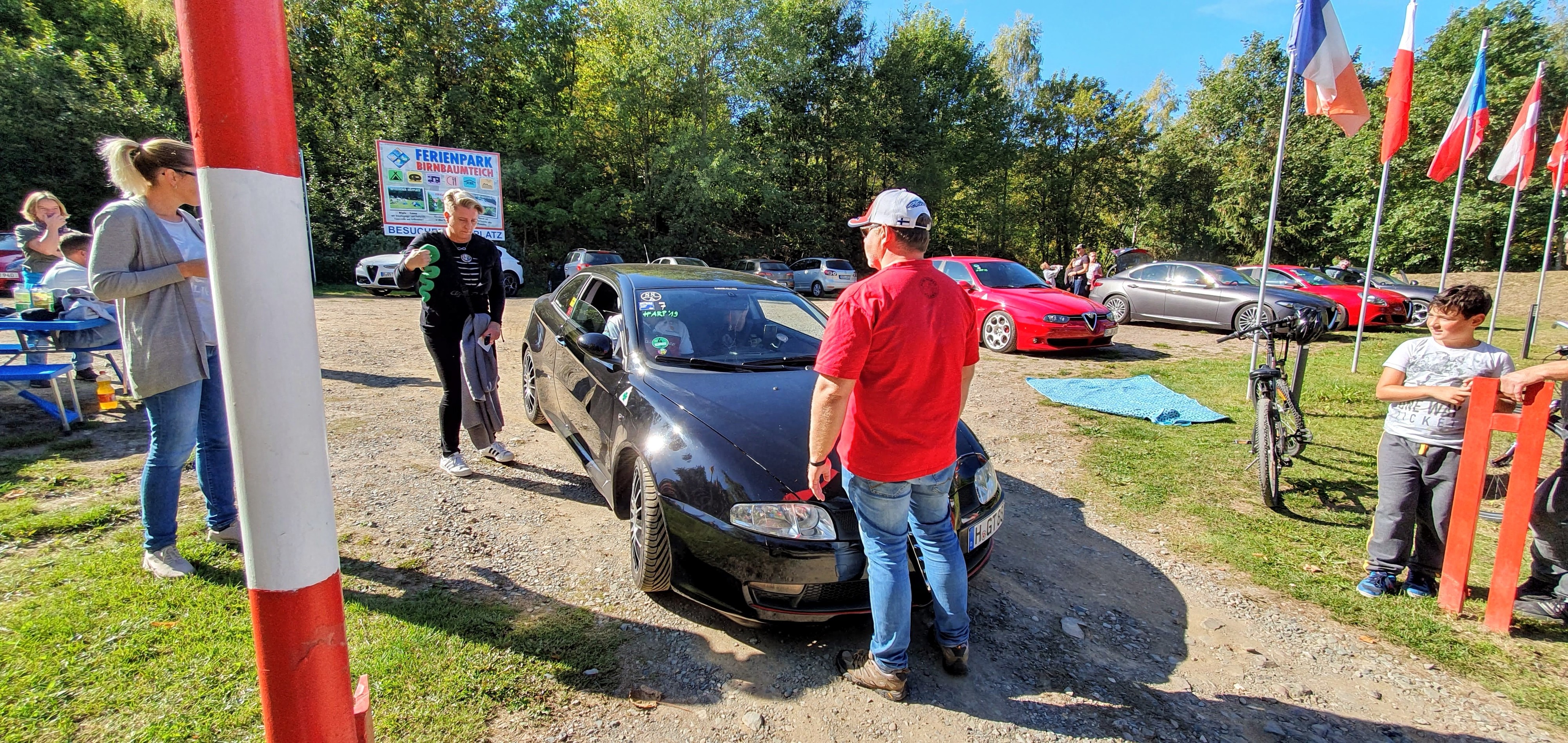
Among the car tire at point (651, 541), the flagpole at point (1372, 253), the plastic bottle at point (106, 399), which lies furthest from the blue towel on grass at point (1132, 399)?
the plastic bottle at point (106, 399)

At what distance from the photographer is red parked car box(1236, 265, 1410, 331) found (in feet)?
44.4

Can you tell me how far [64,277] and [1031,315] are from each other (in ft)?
36.1

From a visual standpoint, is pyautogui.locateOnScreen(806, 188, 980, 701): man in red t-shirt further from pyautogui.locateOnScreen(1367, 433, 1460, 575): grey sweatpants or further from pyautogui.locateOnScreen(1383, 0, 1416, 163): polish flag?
pyautogui.locateOnScreen(1383, 0, 1416, 163): polish flag

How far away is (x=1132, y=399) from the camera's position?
7.34m

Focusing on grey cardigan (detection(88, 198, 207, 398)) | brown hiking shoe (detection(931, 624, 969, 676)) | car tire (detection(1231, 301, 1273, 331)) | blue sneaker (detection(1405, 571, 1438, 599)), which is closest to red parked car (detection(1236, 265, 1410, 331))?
car tire (detection(1231, 301, 1273, 331))

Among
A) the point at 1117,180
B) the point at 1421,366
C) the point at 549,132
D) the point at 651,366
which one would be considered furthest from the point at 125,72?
the point at 1117,180

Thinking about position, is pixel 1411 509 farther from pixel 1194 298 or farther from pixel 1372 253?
pixel 1194 298

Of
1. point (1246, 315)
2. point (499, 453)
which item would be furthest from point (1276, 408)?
point (1246, 315)

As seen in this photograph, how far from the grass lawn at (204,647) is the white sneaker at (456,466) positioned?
118 cm

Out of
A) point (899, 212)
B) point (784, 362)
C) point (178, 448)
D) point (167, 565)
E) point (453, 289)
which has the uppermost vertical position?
point (899, 212)

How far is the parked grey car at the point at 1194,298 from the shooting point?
39.9 feet

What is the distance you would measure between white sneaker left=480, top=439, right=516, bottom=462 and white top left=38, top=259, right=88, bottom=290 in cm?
435

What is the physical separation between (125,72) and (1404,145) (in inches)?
1841

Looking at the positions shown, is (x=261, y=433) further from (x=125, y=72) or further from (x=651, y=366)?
(x=125, y=72)
